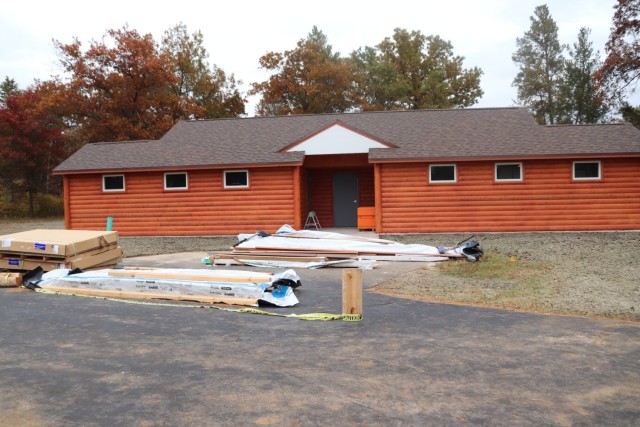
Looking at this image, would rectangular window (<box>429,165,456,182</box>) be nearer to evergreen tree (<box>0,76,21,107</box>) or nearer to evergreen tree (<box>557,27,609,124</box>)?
evergreen tree (<box>557,27,609,124</box>)

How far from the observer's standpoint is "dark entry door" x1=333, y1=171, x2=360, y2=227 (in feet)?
68.2

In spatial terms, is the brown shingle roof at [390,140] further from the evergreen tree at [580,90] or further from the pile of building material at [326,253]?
the evergreen tree at [580,90]

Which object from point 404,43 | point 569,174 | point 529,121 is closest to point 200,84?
point 404,43

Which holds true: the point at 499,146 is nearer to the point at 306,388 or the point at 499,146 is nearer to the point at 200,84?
the point at 306,388

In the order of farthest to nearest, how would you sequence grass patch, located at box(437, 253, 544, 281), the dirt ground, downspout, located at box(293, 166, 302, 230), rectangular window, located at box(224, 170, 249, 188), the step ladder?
the step ladder < rectangular window, located at box(224, 170, 249, 188) < downspout, located at box(293, 166, 302, 230) < grass patch, located at box(437, 253, 544, 281) < the dirt ground

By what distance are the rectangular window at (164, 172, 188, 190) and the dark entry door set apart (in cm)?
572

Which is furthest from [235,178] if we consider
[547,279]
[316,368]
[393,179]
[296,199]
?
[316,368]

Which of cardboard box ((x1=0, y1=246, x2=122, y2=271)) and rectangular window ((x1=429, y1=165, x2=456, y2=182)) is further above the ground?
rectangular window ((x1=429, y1=165, x2=456, y2=182))

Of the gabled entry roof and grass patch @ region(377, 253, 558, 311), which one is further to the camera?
the gabled entry roof

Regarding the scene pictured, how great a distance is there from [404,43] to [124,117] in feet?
70.4

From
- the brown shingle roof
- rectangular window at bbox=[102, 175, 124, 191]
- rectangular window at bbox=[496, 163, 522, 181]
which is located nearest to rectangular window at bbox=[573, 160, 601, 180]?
the brown shingle roof

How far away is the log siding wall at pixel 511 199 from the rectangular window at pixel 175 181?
21.9 feet

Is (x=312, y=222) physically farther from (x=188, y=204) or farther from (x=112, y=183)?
(x=112, y=183)

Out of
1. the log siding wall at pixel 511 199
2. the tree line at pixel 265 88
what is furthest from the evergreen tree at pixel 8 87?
the log siding wall at pixel 511 199
